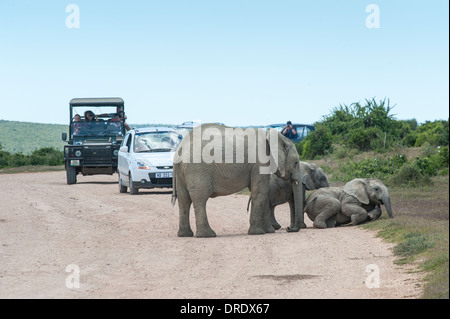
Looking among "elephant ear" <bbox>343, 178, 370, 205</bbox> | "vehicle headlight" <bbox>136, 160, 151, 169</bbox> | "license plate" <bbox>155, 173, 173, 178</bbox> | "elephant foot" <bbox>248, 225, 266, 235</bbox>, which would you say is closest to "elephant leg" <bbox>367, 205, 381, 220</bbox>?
"elephant ear" <bbox>343, 178, 370, 205</bbox>

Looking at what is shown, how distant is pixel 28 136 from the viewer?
370 feet

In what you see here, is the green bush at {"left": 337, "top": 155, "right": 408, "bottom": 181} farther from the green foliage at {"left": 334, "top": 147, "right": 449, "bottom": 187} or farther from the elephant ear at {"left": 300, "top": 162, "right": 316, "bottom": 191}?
the elephant ear at {"left": 300, "top": 162, "right": 316, "bottom": 191}

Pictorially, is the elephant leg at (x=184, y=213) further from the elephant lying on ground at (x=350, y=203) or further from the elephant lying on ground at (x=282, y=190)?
the elephant lying on ground at (x=350, y=203)

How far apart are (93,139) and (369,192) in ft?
52.7

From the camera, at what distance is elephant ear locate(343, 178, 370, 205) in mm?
15227

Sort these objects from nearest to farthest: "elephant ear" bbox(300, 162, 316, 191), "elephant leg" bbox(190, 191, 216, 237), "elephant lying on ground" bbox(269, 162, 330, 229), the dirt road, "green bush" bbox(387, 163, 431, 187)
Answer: the dirt road → "elephant leg" bbox(190, 191, 216, 237) → "elephant lying on ground" bbox(269, 162, 330, 229) → "elephant ear" bbox(300, 162, 316, 191) → "green bush" bbox(387, 163, 431, 187)

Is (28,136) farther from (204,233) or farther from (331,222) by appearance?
(204,233)

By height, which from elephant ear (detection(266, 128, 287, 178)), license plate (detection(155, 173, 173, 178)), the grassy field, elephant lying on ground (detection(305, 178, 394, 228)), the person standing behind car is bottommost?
the grassy field

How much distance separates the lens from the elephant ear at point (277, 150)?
49.1ft

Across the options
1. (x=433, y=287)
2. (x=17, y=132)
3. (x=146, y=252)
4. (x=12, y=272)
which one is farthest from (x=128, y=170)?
(x=17, y=132)

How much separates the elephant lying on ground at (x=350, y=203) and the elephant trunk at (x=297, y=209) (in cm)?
36

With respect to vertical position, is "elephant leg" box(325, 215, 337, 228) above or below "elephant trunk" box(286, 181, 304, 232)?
below

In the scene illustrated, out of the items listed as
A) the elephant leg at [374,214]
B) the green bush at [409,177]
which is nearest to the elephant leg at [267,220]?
the elephant leg at [374,214]

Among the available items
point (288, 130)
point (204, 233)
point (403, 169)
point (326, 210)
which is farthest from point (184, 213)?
point (288, 130)
